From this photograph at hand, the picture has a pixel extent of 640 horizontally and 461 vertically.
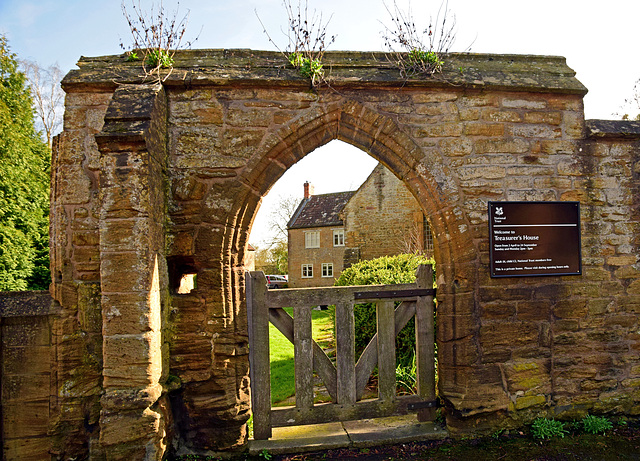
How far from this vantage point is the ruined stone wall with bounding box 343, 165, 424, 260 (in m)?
17.9

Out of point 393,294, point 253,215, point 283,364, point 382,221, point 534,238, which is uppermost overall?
point 382,221

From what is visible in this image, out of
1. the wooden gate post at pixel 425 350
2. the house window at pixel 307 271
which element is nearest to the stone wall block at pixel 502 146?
the wooden gate post at pixel 425 350

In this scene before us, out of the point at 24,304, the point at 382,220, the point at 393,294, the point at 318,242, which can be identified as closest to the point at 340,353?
the point at 393,294

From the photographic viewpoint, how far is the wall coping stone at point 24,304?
136 inches

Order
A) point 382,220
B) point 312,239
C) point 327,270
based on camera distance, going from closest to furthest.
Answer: point 382,220
point 327,270
point 312,239

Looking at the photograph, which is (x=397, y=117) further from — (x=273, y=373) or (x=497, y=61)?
(x=273, y=373)

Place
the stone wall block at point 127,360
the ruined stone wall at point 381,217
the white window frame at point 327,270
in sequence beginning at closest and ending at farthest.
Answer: the stone wall block at point 127,360
the ruined stone wall at point 381,217
the white window frame at point 327,270

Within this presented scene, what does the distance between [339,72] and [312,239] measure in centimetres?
2292

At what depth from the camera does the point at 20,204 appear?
951 centimetres

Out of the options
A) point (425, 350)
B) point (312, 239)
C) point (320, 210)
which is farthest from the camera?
point (320, 210)

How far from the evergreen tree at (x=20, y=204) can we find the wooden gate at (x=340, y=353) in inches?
312

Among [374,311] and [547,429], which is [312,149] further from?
[547,429]

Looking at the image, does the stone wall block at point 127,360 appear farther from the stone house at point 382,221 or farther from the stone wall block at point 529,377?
the stone house at point 382,221

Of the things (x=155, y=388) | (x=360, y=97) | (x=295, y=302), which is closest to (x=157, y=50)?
(x=360, y=97)
